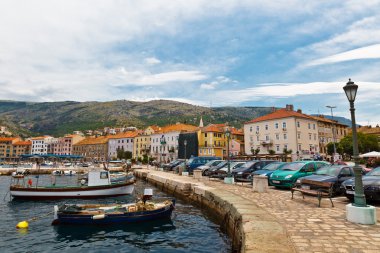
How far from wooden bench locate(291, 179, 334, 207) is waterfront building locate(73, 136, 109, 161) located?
121541 millimetres

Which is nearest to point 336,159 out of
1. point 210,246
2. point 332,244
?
point 210,246

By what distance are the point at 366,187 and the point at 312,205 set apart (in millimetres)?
2154

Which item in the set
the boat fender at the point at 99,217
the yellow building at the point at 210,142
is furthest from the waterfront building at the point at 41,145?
the boat fender at the point at 99,217

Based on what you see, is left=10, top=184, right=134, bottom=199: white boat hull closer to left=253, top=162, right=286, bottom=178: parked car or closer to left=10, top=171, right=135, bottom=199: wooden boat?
left=10, top=171, right=135, bottom=199: wooden boat

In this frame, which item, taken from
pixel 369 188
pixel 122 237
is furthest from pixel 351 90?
pixel 122 237

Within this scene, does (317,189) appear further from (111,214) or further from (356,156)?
(111,214)

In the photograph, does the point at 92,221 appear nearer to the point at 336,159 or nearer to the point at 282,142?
the point at 336,159

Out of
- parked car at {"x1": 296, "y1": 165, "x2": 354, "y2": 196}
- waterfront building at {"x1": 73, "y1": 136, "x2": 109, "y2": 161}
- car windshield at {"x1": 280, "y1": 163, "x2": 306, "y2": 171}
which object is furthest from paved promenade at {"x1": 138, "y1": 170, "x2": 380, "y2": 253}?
waterfront building at {"x1": 73, "y1": 136, "x2": 109, "y2": 161}

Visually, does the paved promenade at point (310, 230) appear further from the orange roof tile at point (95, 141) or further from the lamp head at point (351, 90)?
the orange roof tile at point (95, 141)

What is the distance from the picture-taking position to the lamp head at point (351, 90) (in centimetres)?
829

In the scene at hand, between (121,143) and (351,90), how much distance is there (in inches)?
4701

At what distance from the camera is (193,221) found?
1468cm

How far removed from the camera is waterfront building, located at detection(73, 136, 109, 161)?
13062cm

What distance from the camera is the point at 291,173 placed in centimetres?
1661
